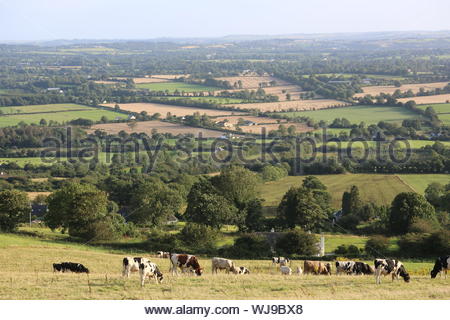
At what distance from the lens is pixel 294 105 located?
362 ft

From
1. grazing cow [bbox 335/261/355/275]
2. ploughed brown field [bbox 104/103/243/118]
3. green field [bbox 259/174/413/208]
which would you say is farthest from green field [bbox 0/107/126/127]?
grazing cow [bbox 335/261/355/275]

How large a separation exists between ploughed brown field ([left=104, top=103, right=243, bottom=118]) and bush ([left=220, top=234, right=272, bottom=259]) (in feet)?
216

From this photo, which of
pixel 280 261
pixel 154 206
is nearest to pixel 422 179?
pixel 154 206

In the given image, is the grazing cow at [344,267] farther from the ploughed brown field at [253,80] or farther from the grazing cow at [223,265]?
the ploughed brown field at [253,80]

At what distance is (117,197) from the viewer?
50.7 meters

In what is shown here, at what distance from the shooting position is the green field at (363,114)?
300ft

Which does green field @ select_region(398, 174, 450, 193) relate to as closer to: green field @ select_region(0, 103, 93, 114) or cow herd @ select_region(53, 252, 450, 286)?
cow herd @ select_region(53, 252, 450, 286)

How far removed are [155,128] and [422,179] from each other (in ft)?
138

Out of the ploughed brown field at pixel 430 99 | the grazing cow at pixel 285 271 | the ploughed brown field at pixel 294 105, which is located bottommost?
the ploughed brown field at pixel 294 105

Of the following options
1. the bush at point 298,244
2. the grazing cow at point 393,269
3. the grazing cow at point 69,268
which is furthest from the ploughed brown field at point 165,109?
the grazing cow at point 393,269

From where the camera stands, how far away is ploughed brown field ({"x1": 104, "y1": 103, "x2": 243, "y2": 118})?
101375 mm

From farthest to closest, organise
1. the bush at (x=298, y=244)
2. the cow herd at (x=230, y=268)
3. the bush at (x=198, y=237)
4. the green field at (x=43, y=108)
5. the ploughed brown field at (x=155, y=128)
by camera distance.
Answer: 1. the green field at (x=43, y=108)
2. the ploughed brown field at (x=155, y=128)
3. the bush at (x=198, y=237)
4. the bush at (x=298, y=244)
5. the cow herd at (x=230, y=268)

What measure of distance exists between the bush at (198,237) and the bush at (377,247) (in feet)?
25.5
